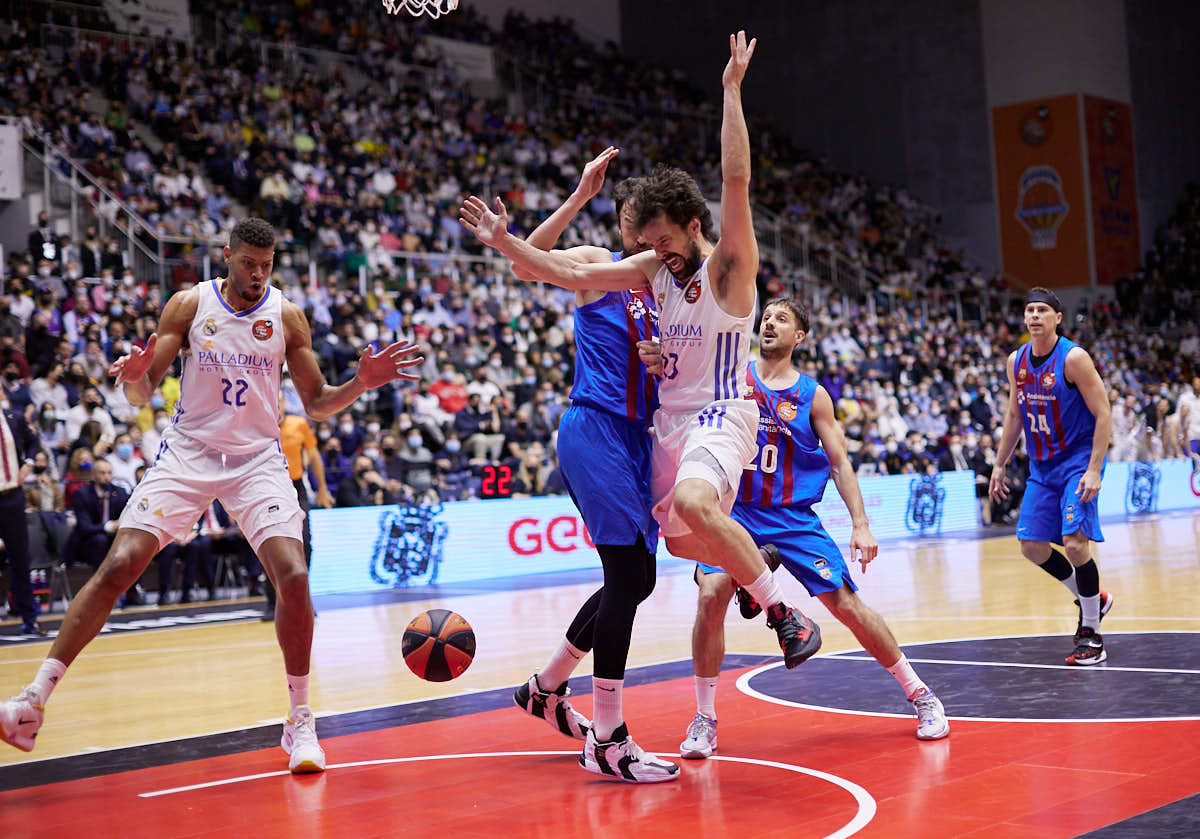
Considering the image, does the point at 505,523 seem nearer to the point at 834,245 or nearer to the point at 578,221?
the point at 578,221

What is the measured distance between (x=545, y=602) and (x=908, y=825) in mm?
8224

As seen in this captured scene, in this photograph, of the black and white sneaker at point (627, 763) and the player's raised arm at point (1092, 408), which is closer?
the black and white sneaker at point (627, 763)

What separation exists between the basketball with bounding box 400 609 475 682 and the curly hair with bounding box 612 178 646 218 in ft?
6.63

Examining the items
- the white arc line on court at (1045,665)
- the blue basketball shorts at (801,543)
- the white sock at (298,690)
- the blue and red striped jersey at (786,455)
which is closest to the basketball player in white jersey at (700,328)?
the blue basketball shorts at (801,543)

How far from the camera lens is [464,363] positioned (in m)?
18.7

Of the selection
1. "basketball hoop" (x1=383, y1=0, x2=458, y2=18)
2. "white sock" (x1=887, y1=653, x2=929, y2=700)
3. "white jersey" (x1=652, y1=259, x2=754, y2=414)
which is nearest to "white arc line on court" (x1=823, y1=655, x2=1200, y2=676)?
"white sock" (x1=887, y1=653, x2=929, y2=700)

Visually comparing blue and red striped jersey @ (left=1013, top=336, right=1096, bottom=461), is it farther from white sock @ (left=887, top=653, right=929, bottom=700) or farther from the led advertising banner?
the led advertising banner

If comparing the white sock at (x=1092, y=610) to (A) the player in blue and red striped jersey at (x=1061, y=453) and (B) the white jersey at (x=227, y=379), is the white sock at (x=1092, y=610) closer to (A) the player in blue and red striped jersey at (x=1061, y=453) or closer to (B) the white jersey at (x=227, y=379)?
(A) the player in blue and red striped jersey at (x=1061, y=453)

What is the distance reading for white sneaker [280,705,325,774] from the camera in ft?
17.5

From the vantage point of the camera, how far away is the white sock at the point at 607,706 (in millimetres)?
5109

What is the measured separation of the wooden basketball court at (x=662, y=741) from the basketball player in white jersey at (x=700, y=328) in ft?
2.01

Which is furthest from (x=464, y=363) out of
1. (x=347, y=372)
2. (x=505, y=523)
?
(x=505, y=523)

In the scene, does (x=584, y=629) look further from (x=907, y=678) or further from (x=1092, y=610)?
(x=1092, y=610)

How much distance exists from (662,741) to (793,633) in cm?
132
